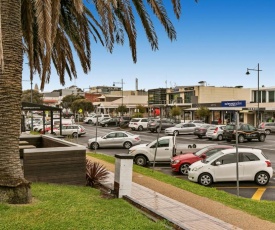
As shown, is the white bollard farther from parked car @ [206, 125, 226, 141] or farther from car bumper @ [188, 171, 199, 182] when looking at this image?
parked car @ [206, 125, 226, 141]

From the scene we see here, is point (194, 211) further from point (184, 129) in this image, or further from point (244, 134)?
point (184, 129)

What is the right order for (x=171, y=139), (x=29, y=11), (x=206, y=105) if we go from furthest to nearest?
1. (x=206, y=105)
2. (x=171, y=139)
3. (x=29, y=11)

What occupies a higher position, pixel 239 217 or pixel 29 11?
pixel 29 11

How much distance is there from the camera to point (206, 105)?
69938 mm

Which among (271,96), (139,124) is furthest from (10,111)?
(271,96)

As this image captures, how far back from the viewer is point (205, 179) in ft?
50.1

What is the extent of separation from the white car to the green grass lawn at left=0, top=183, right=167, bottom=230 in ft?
23.2

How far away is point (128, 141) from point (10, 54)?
22380 mm

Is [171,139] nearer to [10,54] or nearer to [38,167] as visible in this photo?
[38,167]

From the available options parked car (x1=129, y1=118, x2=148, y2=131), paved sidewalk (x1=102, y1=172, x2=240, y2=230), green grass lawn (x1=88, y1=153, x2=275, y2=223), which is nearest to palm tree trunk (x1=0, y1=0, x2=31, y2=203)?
paved sidewalk (x1=102, y1=172, x2=240, y2=230)

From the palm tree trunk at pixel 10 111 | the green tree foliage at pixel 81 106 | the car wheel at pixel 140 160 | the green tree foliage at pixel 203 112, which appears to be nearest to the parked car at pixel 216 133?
the car wheel at pixel 140 160

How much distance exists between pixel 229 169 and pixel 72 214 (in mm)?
9518

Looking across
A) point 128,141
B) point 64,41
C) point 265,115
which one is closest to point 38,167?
point 64,41

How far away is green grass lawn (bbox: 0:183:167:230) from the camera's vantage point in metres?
6.59
